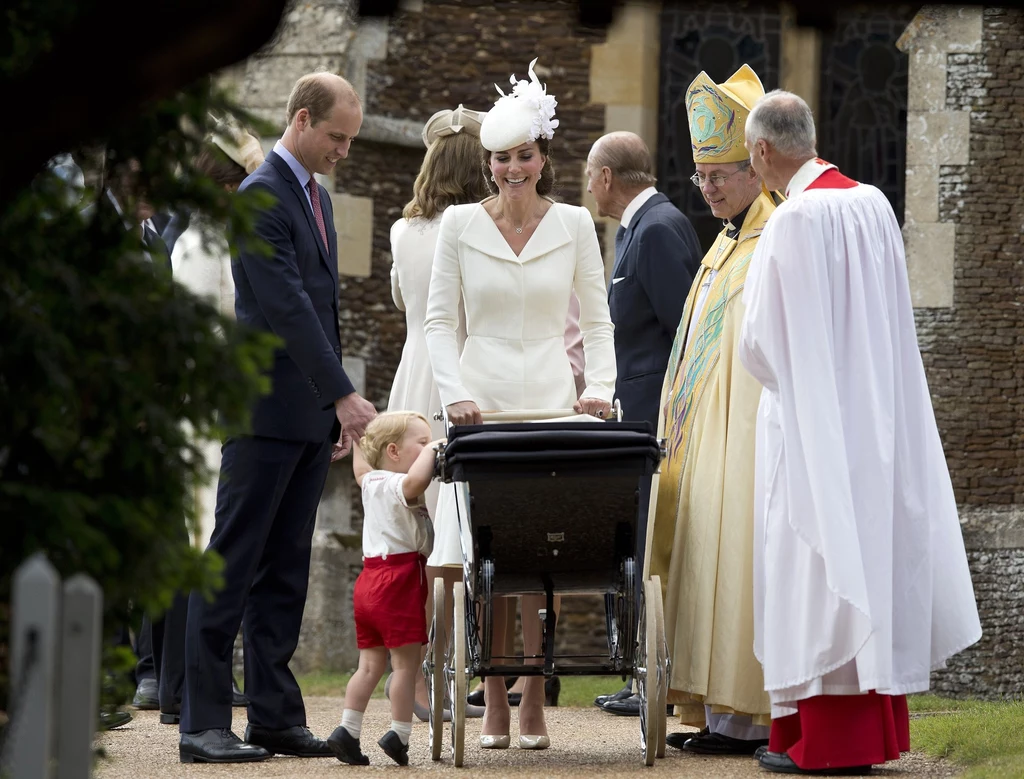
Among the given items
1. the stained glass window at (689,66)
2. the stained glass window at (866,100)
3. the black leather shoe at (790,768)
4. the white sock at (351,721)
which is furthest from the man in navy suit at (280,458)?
the stained glass window at (866,100)

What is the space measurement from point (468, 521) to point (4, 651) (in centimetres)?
218

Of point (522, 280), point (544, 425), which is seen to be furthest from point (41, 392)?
point (522, 280)

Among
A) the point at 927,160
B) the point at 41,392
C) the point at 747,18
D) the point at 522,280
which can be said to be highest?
the point at 747,18

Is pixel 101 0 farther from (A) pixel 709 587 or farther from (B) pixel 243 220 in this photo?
(A) pixel 709 587

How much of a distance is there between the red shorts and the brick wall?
5.20m

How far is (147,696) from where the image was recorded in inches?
290

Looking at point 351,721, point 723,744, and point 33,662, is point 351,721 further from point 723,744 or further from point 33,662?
point 33,662

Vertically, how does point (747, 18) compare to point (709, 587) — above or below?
above

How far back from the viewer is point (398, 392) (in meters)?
6.98

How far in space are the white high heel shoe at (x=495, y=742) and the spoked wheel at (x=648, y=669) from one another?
63 cm

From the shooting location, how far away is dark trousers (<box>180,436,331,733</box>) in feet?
17.9

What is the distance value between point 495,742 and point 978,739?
169 centimetres

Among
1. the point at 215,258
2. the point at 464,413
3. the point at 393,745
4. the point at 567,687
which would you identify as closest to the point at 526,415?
the point at 464,413

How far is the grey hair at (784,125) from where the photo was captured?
542 centimetres
